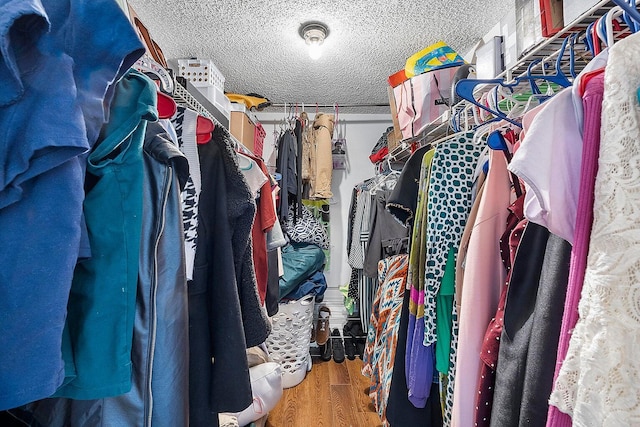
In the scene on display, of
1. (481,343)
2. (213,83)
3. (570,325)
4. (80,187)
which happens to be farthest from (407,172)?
(213,83)

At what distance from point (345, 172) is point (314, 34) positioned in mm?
1532

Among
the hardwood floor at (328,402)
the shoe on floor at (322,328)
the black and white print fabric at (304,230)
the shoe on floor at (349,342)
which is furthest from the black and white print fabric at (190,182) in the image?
the shoe on floor at (349,342)

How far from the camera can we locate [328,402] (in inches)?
75.7

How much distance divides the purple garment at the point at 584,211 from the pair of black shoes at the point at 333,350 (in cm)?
224

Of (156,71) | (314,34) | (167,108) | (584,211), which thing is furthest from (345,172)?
(584,211)

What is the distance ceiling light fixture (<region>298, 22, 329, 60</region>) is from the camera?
1716mm

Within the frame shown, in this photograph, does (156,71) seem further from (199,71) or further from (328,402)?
(328,402)

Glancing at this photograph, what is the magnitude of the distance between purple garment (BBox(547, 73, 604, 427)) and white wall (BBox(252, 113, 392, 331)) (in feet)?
8.79

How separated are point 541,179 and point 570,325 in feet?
0.68

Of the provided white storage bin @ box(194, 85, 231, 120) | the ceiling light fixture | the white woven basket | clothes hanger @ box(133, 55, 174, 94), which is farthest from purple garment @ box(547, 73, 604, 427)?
the white woven basket

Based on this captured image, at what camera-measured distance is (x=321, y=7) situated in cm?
157

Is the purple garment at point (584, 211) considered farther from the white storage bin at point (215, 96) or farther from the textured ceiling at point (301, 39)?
the white storage bin at point (215, 96)

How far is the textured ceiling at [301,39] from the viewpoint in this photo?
5.16ft

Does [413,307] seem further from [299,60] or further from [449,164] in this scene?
[299,60]
